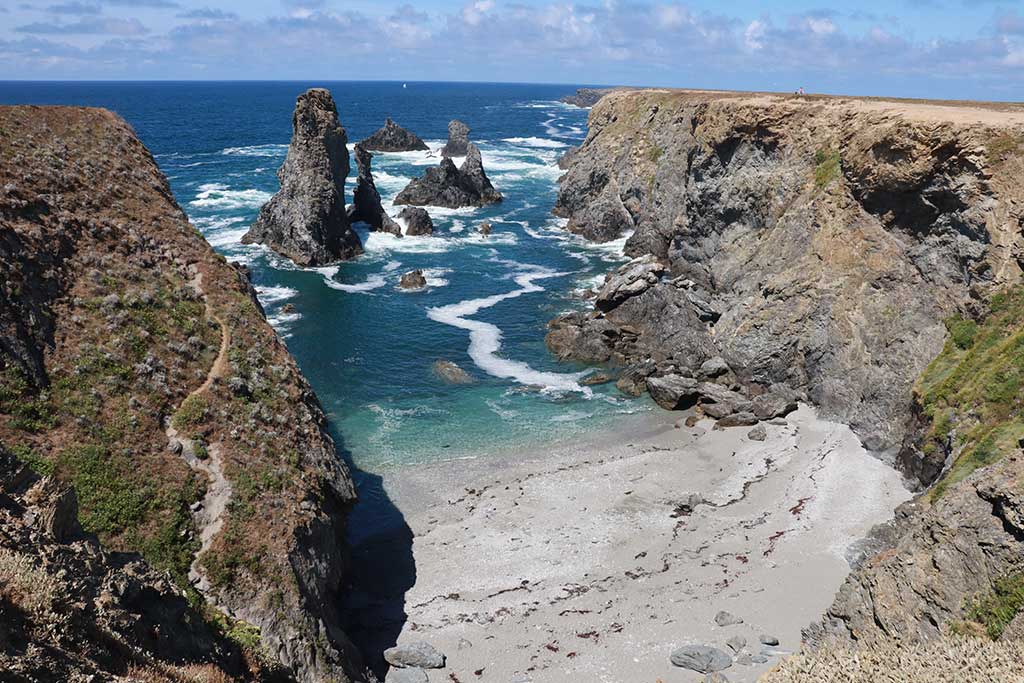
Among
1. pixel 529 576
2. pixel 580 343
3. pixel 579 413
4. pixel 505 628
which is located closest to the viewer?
pixel 505 628

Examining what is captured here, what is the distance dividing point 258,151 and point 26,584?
423ft

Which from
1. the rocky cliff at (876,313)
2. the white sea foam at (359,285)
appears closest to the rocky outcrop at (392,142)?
the white sea foam at (359,285)

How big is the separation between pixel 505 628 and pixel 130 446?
1410 centimetres

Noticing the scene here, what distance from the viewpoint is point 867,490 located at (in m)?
31.0

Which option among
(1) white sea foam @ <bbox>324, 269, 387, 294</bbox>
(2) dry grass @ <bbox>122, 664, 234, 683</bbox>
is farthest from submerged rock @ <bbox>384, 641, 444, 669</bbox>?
(1) white sea foam @ <bbox>324, 269, 387, 294</bbox>

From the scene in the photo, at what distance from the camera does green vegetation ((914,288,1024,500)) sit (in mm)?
23656

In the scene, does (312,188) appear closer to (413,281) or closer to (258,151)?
(413,281)

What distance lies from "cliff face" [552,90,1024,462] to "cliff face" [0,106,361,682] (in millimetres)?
25521

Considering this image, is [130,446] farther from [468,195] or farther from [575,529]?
[468,195]

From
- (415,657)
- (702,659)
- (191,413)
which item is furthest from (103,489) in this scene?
(702,659)

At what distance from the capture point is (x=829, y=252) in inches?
1661

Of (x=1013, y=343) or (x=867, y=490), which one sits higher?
(x=1013, y=343)

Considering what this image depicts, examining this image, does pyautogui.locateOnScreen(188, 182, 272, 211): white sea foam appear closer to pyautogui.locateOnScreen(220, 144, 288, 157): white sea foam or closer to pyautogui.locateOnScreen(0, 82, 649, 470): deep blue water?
pyautogui.locateOnScreen(0, 82, 649, 470): deep blue water

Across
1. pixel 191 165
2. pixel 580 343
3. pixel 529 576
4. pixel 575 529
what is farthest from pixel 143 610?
pixel 191 165
